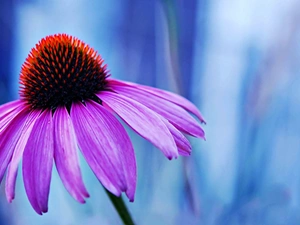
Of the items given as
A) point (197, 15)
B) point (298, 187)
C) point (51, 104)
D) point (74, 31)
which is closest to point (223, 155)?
point (298, 187)

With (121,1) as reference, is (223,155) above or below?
below

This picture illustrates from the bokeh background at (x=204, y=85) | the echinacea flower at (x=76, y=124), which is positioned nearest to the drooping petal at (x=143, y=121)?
the echinacea flower at (x=76, y=124)

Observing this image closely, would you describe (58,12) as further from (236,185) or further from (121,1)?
(236,185)

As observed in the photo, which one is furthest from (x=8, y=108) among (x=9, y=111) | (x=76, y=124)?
(x=76, y=124)

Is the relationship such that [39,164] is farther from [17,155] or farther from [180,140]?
[180,140]

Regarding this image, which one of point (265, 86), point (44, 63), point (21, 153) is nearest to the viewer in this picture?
point (21, 153)

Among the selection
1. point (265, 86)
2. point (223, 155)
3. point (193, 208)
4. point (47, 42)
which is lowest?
point (193, 208)

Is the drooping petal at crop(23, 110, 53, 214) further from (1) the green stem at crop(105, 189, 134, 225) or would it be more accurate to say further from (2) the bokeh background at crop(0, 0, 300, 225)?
(2) the bokeh background at crop(0, 0, 300, 225)

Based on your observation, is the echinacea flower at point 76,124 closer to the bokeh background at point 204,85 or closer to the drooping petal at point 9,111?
the drooping petal at point 9,111
